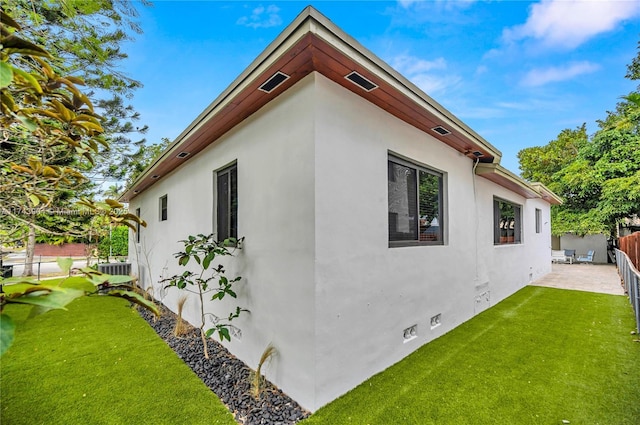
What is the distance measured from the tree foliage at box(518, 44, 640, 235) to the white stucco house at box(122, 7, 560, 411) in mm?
15129

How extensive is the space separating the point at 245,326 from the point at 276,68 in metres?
3.29

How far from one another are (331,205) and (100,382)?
361cm

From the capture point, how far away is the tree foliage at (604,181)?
14812 millimetres

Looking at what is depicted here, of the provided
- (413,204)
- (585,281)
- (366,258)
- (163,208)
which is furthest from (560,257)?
(163,208)

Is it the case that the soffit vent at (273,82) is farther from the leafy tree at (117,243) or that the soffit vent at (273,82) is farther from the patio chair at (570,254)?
the patio chair at (570,254)

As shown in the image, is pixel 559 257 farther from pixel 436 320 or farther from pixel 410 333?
pixel 410 333

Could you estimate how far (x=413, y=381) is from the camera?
3.54 meters

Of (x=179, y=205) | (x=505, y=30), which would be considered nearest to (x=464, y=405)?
(x=179, y=205)

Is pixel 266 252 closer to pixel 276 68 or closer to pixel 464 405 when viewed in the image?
pixel 276 68

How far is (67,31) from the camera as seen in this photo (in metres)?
3.81

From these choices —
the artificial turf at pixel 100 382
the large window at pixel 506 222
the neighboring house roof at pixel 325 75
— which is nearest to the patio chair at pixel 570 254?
the large window at pixel 506 222

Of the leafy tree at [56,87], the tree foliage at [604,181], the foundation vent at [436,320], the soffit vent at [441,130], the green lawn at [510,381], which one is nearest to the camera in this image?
the leafy tree at [56,87]

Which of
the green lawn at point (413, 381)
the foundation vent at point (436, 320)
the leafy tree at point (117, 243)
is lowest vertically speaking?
the green lawn at point (413, 381)

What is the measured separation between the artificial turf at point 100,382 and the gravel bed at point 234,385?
12 centimetres
